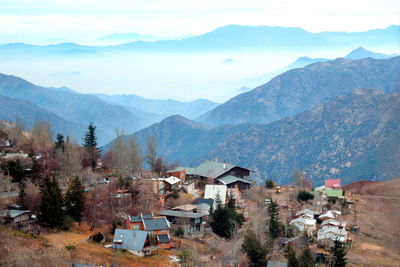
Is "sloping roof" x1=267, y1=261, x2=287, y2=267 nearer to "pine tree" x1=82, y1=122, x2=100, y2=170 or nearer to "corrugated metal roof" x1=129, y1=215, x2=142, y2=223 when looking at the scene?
"corrugated metal roof" x1=129, y1=215, x2=142, y2=223

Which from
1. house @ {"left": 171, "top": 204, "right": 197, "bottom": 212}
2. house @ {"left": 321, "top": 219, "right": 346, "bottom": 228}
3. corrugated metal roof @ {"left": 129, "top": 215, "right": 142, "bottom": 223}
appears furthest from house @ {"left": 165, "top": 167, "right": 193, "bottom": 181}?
corrugated metal roof @ {"left": 129, "top": 215, "right": 142, "bottom": 223}

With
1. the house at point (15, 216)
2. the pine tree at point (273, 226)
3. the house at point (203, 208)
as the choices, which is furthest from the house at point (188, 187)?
the house at point (15, 216)

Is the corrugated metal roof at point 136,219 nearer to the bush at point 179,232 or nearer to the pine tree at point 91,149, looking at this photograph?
the bush at point 179,232

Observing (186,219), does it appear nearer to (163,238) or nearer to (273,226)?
(163,238)

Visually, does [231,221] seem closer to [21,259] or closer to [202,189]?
[202,189]

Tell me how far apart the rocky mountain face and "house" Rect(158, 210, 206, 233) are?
245 ft

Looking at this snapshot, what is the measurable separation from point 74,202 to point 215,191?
1789 cm

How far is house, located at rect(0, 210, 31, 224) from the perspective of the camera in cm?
3825

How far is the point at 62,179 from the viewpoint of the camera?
5078 centimetres

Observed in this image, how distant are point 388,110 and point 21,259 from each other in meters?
134

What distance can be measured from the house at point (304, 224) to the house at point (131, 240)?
1536 cm

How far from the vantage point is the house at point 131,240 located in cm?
3797

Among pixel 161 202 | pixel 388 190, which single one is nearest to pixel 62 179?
pixel 161 202

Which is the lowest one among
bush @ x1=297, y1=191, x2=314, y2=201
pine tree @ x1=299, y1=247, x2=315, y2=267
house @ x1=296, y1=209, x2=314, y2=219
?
pine tree @ x1=299, y1=247, x2=315, y2=267
